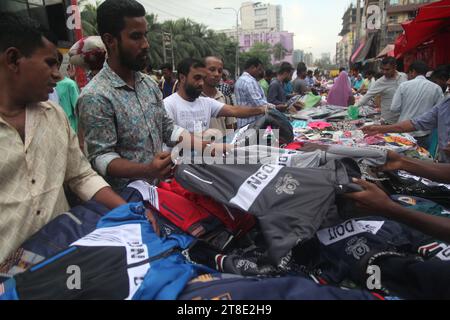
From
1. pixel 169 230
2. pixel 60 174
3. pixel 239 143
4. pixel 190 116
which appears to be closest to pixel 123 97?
pixel 60 174

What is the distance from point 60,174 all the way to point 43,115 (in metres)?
0.29

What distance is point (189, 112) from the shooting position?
3357 mm

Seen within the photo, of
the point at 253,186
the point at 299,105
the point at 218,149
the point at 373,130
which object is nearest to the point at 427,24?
the point at 299,105

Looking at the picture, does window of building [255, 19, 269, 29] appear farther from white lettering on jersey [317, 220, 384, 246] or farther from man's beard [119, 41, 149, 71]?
white lettering on jersey [317, 220, 384, 246]

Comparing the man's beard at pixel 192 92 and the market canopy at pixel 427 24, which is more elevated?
the market canopy at pixel 427 24

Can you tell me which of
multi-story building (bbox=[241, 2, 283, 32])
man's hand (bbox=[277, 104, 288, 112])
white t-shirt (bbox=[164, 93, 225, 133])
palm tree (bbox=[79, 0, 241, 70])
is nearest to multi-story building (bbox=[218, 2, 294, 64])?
multi-story building (bbox=[241, 2, 283, 32])

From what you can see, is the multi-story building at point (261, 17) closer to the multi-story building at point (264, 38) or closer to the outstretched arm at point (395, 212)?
the multi-story building at point (264, 38)

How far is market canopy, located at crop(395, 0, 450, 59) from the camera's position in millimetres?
6270

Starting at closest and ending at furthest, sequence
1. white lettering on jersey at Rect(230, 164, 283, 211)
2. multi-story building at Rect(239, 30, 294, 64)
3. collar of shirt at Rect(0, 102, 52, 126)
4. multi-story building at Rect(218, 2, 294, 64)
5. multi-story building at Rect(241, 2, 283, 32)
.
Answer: white lettering on jersey at Rect(230, 164, 283, 211) < collar of shirt at Rect(0, 102, 52, 126) < multi-story building at Rect(239, 30, 294, 64) < multi-story building at Rect(218, 2, 294, 64) < multi-story building at Rect(241, 2, 283, 32)

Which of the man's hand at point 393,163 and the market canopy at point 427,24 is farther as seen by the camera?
the market canopy at point 427,24

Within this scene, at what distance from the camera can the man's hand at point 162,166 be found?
60.3 inches

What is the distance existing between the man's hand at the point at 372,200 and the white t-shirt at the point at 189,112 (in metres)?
2.24

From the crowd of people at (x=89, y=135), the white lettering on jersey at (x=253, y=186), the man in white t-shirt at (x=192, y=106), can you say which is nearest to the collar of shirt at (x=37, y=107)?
the crowd of people at (x=89, y=135)

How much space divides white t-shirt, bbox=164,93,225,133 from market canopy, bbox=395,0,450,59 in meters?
5.50
